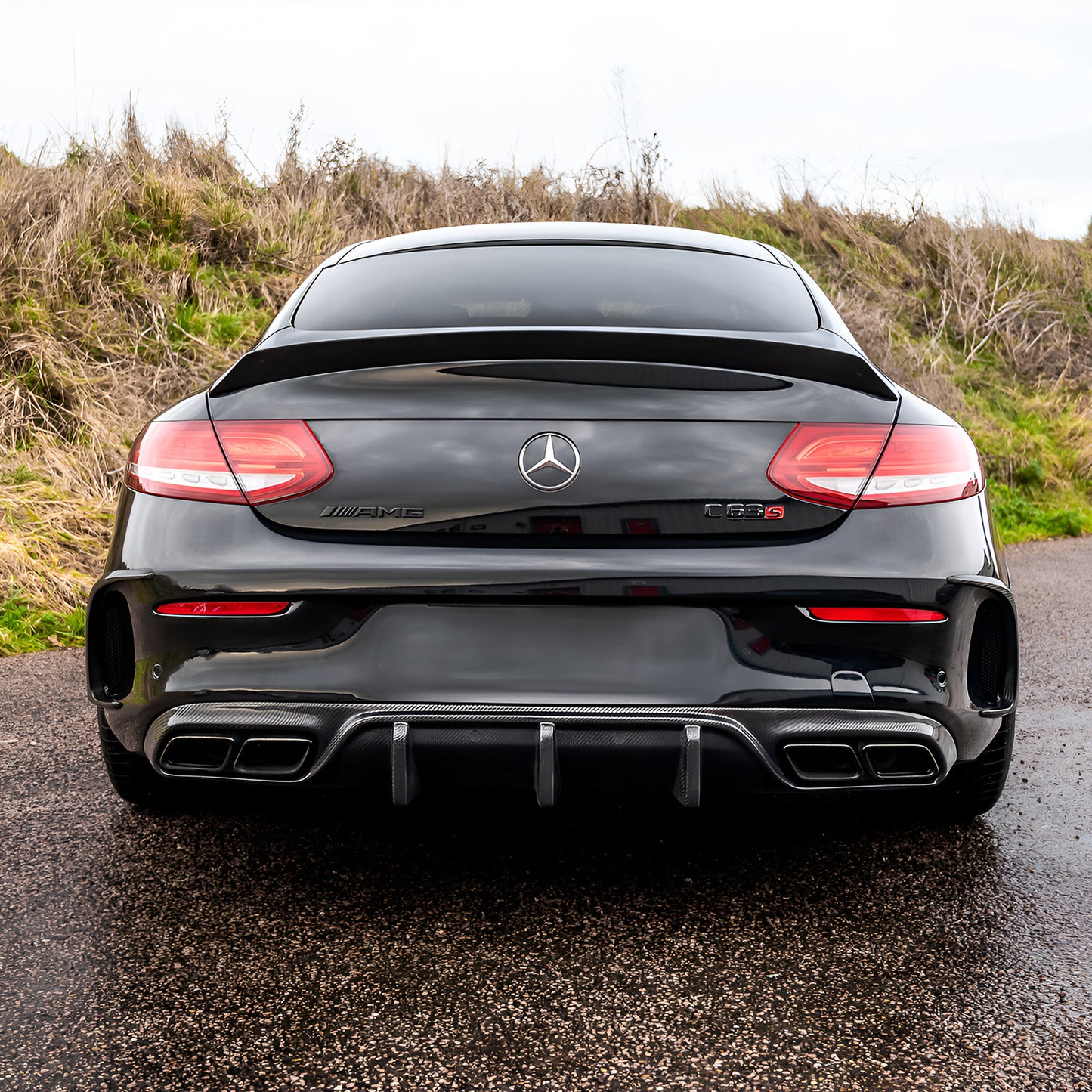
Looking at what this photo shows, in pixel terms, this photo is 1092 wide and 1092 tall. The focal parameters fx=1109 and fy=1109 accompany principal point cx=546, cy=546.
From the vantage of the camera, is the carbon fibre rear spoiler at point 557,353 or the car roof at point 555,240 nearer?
the carbon fibre rear spoiler at point 557,353

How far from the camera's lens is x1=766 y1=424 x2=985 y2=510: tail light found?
2.18m

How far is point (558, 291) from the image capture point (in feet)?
9.29

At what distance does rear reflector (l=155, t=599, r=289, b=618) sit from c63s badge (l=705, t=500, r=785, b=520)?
0.85 meters

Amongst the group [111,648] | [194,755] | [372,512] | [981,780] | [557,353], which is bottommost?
[981,780]

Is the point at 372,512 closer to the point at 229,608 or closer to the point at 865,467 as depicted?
the point at 229,608

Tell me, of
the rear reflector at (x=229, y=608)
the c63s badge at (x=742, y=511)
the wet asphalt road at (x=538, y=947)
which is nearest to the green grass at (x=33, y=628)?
the wet asphalt road at (x=538, y=947)

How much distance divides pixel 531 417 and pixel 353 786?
81cm

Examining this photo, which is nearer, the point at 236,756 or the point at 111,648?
the point at 236,756

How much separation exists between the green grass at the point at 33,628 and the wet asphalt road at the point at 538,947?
6.93ft

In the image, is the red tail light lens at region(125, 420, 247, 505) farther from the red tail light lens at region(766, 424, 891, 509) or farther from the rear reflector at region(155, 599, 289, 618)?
the red tail light lens at region(766, 424, 891, 509)

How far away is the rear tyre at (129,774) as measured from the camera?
275 centimetres

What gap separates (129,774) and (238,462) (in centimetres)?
102

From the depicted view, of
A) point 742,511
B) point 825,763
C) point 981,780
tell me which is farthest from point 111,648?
point 981,780

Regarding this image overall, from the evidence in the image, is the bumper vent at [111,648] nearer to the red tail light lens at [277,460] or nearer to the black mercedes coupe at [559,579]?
the black mercedes coupe at [559,579]
